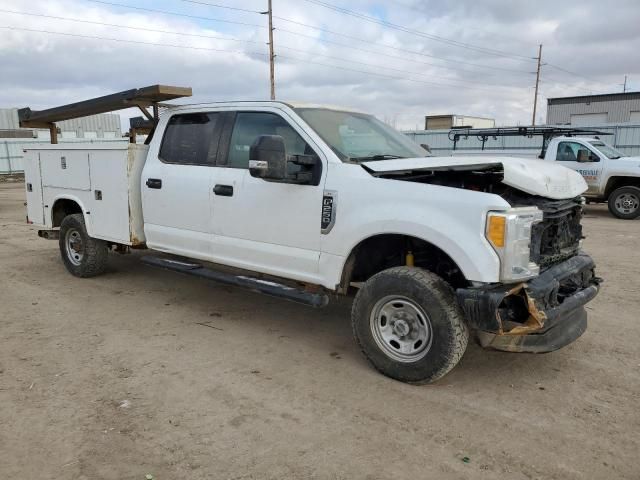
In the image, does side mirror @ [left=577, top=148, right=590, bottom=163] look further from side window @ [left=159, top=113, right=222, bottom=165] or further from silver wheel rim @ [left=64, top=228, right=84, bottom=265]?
silver wheel rim @ [left=64, top=228, right=84, bottom=265]

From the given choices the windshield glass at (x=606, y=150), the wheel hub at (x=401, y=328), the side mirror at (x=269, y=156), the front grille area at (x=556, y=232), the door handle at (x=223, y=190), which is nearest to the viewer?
the front grille area at (x=556, y=232)

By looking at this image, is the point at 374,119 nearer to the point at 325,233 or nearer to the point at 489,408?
the point at 325,233

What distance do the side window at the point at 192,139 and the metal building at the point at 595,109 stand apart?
34.0m

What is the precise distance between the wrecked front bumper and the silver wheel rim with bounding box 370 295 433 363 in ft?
1.22

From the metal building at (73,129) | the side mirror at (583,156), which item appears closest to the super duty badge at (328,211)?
the side mirror at (583,156)

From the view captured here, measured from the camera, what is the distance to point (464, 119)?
1437 inches

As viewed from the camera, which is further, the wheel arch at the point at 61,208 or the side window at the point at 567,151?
the side window at the point at 567,151

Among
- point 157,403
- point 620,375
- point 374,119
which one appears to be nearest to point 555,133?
point 374,119

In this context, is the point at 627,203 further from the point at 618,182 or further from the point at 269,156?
Result: the point at 269,156

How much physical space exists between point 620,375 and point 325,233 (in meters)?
2.44

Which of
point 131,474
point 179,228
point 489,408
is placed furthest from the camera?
point 179,228

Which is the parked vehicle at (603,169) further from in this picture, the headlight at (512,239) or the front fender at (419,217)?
the headlight at (512,239)

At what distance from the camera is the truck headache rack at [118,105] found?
586cm

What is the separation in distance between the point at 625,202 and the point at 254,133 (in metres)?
11.3
